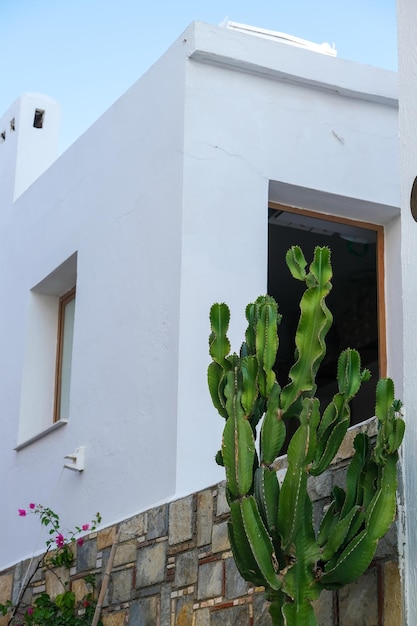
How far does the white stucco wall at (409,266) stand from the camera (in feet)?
17.5

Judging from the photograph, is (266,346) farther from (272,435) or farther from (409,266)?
(409,266)

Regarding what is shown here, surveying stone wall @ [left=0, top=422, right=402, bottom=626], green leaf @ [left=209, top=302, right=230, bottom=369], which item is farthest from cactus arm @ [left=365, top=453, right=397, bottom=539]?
green leaf @ [left=209, top=302, right=230, bottom=369]

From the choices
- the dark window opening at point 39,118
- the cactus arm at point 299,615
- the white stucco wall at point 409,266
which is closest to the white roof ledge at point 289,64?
the white stucco wall at point 409,266

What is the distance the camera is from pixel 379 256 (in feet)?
30.5

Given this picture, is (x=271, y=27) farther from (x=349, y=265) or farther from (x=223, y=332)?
(x=223, y=332)

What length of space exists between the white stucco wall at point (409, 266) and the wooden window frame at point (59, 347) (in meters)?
5.16

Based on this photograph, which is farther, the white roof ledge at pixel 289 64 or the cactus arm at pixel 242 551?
the white roof ledge at pixel 289 64

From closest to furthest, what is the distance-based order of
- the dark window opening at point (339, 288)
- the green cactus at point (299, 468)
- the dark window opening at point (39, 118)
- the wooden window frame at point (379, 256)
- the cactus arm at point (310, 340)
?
the green cactus at point (299, 468)
the cactus arm at point (310, 340)
the wooden window frame at point (379, 256)
the dark window opening at point (339, 288)
the dark window opening at point (39, 118)

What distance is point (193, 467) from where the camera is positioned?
25.1ft

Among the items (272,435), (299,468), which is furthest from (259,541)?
(272,435)

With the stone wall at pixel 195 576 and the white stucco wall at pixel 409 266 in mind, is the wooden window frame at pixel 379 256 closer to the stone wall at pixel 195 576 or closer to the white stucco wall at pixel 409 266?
the stone wall at pixel 195 576

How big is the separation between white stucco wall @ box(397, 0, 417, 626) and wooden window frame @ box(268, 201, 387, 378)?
3071mm

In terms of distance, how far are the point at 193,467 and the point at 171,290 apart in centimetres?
124

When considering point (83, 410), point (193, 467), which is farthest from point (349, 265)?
point (193, 467)
